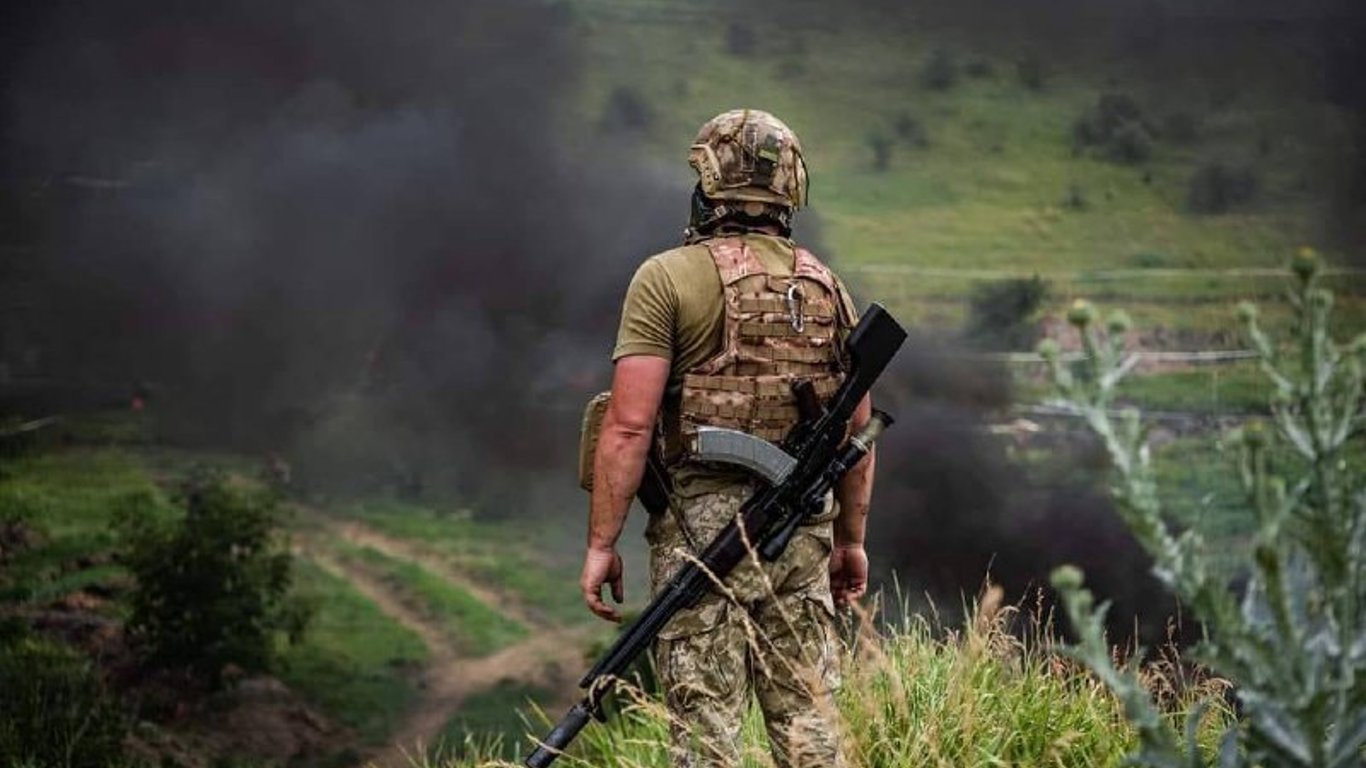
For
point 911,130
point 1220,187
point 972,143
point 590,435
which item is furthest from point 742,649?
point 1220,187

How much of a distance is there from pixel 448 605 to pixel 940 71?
3.92m

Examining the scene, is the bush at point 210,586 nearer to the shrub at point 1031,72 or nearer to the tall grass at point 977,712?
the tall grass at point 977,712

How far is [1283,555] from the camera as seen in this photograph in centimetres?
241

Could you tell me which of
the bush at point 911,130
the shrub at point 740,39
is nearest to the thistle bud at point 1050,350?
the shrub at point 740,39

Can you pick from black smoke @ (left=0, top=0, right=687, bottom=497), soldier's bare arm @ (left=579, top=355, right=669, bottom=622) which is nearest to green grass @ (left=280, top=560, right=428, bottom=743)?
black smoke @ (left=0, top=0, right=687, bottom=497)

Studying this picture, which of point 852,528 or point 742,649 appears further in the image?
point 852,528

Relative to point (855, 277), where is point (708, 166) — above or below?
below

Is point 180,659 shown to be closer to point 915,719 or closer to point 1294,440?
point 915,719

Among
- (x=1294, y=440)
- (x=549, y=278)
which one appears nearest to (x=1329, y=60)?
(x=549, y=278)

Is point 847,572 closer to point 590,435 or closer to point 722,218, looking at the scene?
point 590,435

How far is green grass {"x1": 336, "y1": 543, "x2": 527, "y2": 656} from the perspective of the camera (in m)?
8.75

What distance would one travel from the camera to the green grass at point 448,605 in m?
8.75

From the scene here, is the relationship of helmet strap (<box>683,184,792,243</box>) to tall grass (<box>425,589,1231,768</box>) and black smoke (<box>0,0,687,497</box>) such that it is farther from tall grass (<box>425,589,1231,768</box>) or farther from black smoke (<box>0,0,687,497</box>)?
black smoke (<box>0,0,687,497</box>)

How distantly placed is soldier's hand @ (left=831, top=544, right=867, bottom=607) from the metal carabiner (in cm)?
62
